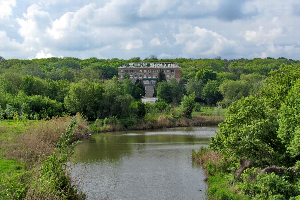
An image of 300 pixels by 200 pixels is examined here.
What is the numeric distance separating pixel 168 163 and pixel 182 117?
2931cm

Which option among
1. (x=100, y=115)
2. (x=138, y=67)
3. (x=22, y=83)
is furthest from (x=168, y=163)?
(x=138, y=67)

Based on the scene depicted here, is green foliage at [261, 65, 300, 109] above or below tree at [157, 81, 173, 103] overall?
above

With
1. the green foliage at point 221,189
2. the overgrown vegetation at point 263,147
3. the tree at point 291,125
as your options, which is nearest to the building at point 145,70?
the overgrown vegetation at point 263,147

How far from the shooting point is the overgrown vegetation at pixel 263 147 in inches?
619

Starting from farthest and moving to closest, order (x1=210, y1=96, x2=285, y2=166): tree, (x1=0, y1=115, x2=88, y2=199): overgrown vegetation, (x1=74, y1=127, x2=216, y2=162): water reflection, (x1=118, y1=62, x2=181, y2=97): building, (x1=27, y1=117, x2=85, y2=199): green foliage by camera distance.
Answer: (x1=118, y1=62, x2=181, y2=97): building, (x1=74, y1=127, x2=216, y2=162): water reflection, (x1=210, y1=96, x2=285, y2=166): tree, (x1=0, y1=115, x2=88, y2=199): overgrown vegetation, (x1=27, y1=117, x2=85, y2=199): green foliage

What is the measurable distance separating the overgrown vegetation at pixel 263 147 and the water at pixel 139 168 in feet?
8.23

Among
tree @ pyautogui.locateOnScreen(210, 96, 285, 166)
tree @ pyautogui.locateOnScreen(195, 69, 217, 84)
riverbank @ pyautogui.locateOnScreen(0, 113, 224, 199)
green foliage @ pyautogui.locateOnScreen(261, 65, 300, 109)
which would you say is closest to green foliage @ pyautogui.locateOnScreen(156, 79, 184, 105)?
riverbank @ pyautogui.locateOnScreen(0, 113, 224, 199)

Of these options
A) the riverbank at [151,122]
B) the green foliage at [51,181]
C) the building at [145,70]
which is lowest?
the riverbank at [151,122]

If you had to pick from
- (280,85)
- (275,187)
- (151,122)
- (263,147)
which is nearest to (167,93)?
(151,122)

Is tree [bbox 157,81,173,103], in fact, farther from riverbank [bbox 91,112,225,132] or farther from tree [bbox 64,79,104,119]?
tree [bbox 64,79,104,119]

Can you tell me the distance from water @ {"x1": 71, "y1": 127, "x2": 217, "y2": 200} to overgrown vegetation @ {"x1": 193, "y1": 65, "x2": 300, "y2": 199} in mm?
2508

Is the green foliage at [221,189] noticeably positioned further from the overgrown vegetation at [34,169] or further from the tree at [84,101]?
the tree at [84,101]

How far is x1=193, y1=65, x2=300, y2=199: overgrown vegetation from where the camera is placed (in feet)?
51.6

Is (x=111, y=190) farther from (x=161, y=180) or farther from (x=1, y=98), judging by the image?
(x=1, y=98)
